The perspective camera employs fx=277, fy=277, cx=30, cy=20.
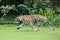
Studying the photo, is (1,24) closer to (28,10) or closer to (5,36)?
(28,10)

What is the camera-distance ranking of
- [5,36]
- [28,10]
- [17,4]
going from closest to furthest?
[5,36]
[28,10]
[17,4]

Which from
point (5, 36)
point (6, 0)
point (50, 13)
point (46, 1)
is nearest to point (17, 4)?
point (6, 0)

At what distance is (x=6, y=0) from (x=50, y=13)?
3651mm

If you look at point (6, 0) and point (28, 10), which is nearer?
point (28, 10)

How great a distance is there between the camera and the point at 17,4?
663 inches

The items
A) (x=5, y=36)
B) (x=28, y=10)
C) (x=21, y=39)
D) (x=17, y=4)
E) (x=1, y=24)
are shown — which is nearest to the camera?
(x=21, y=39)

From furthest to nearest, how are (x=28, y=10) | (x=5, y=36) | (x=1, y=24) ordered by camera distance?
(x=28, y=10)
(x=1, y=24)
(x=5, y=36)

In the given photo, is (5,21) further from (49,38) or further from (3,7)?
(49,38)

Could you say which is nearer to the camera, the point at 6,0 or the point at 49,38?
the point at 49,38

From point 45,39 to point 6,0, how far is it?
24.7 feet

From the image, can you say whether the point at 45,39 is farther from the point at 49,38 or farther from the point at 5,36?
the point at 5,36

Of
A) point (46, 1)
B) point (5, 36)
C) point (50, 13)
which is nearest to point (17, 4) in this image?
point (46, 1)

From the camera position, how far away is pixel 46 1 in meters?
15.8

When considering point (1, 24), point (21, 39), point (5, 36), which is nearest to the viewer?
point (21, 39)
